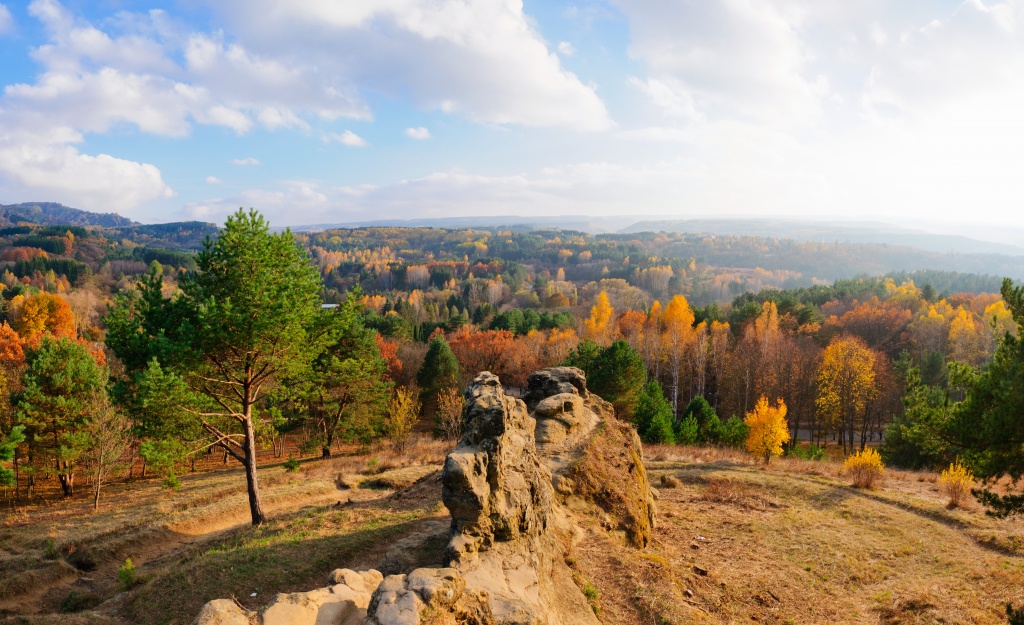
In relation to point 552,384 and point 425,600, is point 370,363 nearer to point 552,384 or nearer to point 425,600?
point 552,384

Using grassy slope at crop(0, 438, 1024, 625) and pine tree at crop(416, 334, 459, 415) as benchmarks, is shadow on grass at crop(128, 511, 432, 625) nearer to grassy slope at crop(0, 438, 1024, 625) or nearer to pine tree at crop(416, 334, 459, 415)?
grassy slope at crop(0, 438, 1024, 625)

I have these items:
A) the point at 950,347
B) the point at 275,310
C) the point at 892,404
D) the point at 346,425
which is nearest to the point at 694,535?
the point at 275,310

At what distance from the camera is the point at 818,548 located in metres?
17.3

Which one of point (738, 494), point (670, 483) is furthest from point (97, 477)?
point (738, 494)

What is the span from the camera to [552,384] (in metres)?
20.9

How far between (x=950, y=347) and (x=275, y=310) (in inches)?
3068

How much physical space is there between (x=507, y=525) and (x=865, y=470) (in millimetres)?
24364

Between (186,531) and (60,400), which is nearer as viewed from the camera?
(186,531)

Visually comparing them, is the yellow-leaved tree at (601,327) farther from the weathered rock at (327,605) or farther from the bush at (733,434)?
the weathered rock at (327,605)

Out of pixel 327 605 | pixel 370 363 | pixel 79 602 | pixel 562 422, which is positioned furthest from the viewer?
pixel 370 363

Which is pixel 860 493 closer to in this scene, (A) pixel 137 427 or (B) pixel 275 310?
(B) pixel 275 310

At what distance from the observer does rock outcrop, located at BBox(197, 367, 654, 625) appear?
24.6 ft

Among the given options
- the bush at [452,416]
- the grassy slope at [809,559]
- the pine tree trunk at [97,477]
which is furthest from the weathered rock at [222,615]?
the bush at [452,416]

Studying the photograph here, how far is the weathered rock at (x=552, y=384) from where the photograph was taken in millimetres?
20697
